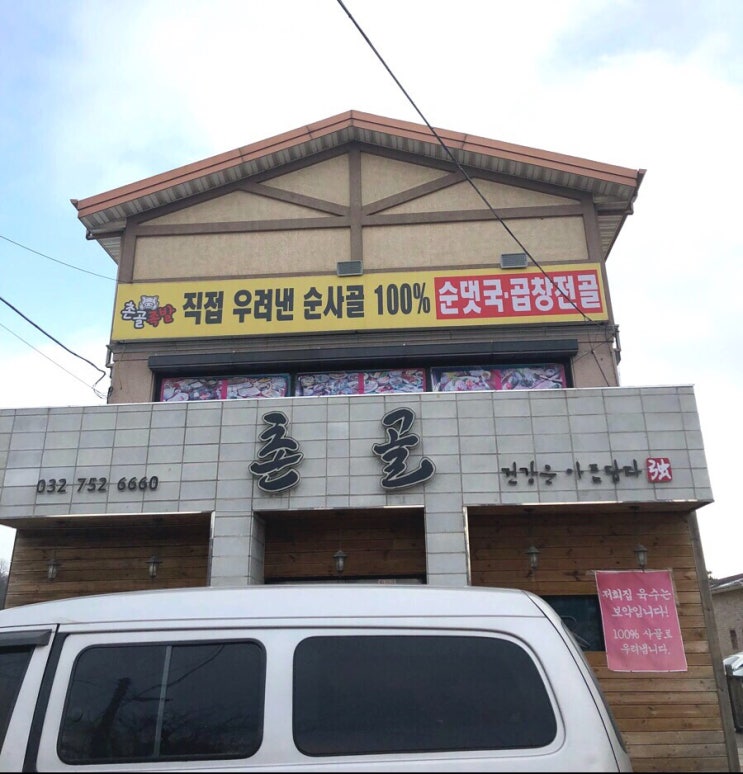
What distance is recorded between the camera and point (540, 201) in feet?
41.2

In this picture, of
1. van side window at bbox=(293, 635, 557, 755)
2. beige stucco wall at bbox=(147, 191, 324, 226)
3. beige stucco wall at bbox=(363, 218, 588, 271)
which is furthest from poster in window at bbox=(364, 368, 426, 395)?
van side window at bbox=(293, 635, 557, 755)

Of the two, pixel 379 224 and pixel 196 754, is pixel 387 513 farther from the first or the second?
pixel 196 754

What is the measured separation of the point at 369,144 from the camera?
13.3 m

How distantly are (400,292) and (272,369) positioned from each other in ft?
8.45

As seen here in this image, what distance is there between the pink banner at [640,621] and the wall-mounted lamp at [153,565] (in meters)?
6.59

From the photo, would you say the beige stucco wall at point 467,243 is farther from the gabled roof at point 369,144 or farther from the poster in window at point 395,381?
the poster in window at point 395,381

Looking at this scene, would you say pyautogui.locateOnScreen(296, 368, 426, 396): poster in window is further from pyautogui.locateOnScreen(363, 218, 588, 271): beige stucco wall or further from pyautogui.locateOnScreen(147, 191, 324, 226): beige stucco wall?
pyautogui.locateOnScreen(147, 191, 324, 226): beige stucco wall

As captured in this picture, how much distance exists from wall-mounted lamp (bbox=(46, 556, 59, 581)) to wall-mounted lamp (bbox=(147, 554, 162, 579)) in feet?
4.83

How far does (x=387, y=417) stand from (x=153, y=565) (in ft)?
14.0

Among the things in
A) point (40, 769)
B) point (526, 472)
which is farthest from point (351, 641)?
point (526, 472)

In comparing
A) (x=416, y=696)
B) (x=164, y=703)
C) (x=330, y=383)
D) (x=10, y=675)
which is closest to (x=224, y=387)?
(x=330, y=383)

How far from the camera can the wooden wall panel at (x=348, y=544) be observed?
1029 centimetres

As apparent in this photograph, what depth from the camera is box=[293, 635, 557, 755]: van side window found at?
9.29 feet

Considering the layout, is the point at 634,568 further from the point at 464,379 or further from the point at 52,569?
the point at 52,569
